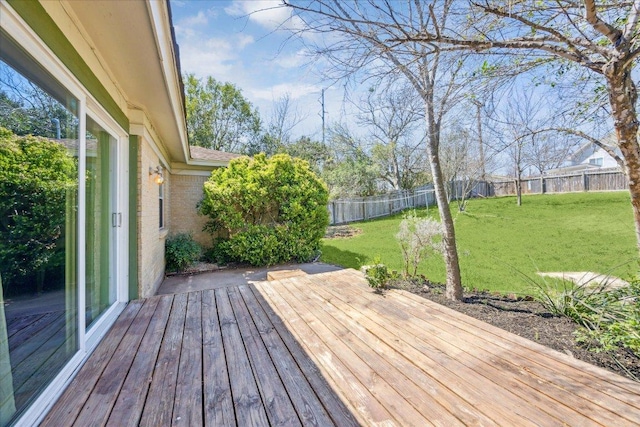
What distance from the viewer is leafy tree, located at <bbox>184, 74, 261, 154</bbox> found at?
18.9 meters

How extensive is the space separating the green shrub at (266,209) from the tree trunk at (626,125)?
235 inches

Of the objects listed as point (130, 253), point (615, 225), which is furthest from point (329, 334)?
point (615, 225)

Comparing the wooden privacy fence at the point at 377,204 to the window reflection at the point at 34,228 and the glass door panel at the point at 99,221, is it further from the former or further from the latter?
the window reflection at the point at 34,228

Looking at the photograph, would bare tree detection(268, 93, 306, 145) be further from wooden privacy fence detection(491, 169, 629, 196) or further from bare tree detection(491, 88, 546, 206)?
bare tree detection(491, 88, 546, 206)

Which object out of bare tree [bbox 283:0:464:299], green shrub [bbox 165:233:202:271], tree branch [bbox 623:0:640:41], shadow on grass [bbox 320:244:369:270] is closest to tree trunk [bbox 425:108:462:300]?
bare tree [bbox 283:0:464:299]

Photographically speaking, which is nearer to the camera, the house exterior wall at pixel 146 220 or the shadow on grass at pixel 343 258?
the house exterior wall at pixel 146 220

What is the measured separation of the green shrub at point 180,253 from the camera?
271 inches

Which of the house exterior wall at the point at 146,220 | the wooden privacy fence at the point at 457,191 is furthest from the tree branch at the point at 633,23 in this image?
the wooden privacy fence at the point at 457,191

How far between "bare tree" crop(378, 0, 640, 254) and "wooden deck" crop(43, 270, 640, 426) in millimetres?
1917

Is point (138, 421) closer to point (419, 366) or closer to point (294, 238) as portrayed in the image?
point (419, 366)

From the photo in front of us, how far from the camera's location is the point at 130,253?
12.0ft

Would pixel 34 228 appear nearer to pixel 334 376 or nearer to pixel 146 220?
pixel 334 376

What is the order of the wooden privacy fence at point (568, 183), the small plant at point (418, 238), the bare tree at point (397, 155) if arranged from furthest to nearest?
1. the bare tree at point (397, 155)
2. the wooden privacy fence at point (568, 183)
3. the small plant at point (418, 238)

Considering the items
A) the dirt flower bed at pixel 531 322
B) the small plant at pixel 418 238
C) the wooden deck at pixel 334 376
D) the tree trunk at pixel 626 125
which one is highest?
the tree trunk at pixel 626 125
